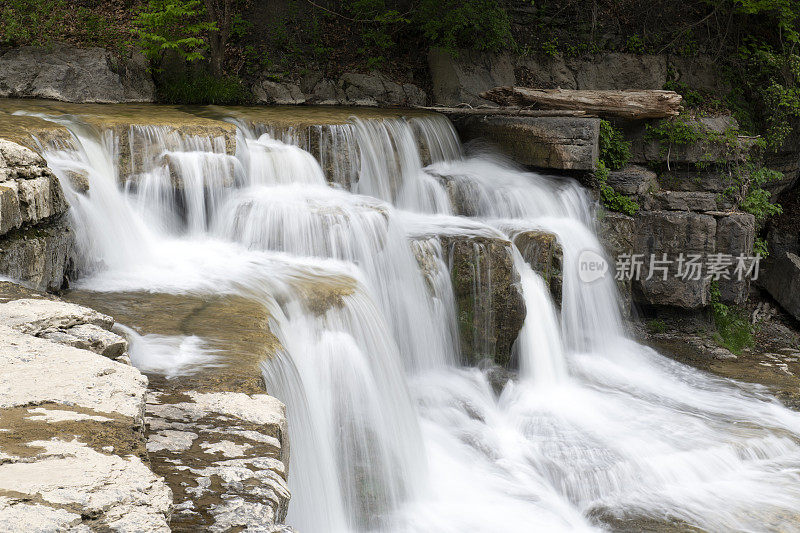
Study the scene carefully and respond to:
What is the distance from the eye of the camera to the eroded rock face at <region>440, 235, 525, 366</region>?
25.9ft

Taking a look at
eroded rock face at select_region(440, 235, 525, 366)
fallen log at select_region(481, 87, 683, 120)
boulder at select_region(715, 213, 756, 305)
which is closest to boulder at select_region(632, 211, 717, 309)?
boulder at select_region(715, 213, 756, 305)

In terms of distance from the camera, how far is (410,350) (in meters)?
7.61

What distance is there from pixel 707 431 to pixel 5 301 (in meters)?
6.26

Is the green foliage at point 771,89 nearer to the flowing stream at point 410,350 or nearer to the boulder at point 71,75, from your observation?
the flowing stream at point 410,350

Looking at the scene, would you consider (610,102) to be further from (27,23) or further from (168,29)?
(27,23)

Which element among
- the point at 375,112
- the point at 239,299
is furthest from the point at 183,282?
the point at 375,112

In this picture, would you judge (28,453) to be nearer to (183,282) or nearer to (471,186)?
(183,282)

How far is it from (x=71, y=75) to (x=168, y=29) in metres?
1.72

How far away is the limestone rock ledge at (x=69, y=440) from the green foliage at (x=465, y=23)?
1078 cm

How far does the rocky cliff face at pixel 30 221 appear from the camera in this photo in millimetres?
4797

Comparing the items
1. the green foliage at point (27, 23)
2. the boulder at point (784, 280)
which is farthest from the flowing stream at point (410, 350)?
the green foliage at point (27, 23)

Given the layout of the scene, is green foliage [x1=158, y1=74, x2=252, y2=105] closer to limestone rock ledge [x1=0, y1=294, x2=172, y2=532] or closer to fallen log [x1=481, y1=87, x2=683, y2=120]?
fallen log [x1=481, y1=87, x2=683, y2=120]

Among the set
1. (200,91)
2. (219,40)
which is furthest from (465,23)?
(200,91)

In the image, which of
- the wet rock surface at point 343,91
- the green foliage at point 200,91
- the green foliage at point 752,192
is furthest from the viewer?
the wet rock surface at point 343,91
